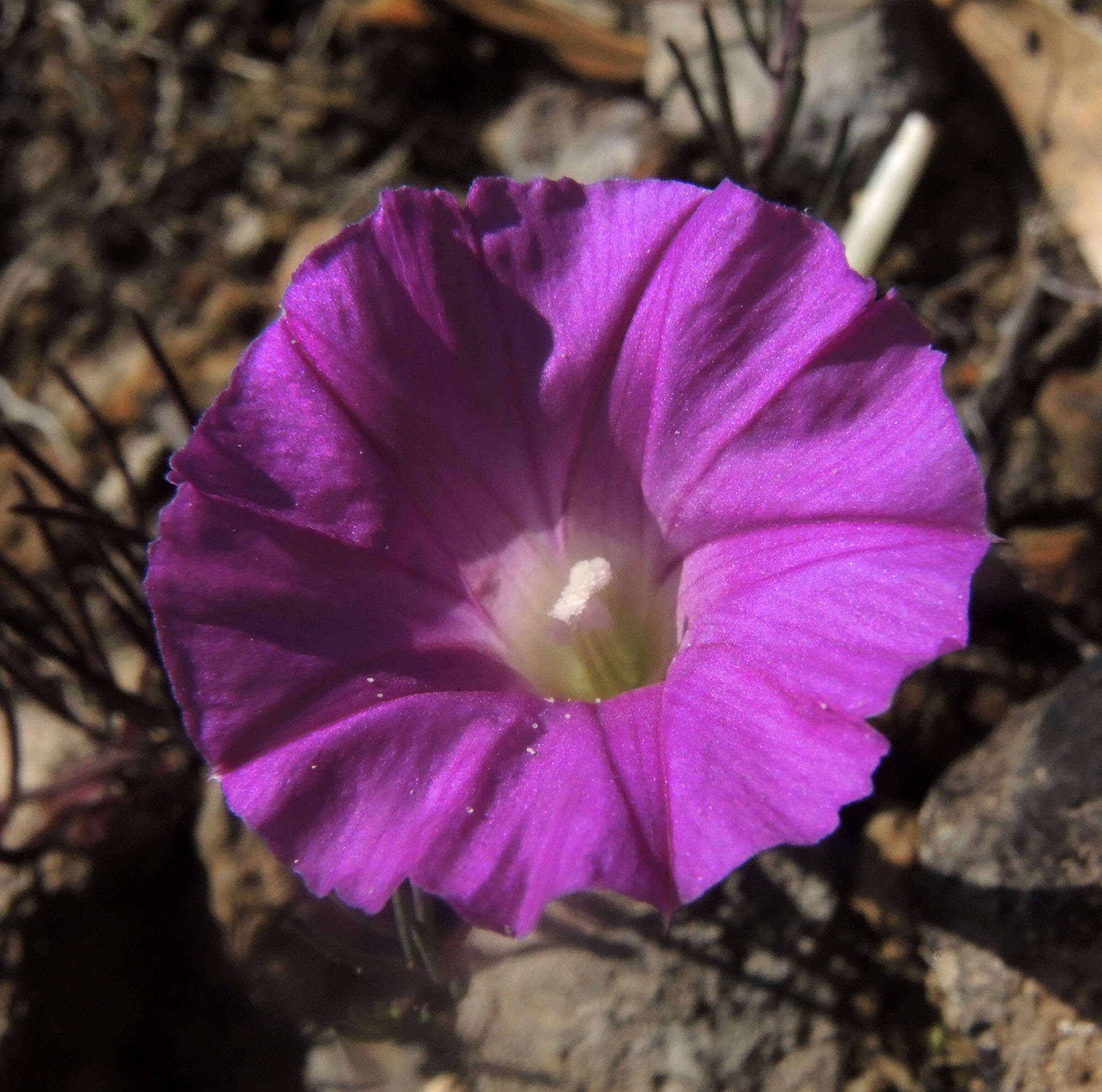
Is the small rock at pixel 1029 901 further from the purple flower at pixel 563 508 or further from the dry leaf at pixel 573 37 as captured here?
the dry leaf at pixel 573 37

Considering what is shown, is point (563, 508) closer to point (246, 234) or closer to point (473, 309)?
point (473, 309)

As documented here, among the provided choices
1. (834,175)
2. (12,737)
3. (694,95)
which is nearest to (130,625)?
(12,737)

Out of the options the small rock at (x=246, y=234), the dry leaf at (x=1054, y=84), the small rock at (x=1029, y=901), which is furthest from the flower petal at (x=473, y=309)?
the small rock at (x=246, y=234)

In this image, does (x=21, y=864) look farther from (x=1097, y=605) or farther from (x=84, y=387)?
(x=1097, y=605)

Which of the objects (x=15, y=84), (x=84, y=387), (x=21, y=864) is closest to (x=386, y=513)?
(x=21, y=864)

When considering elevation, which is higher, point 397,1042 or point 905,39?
point 905,39
